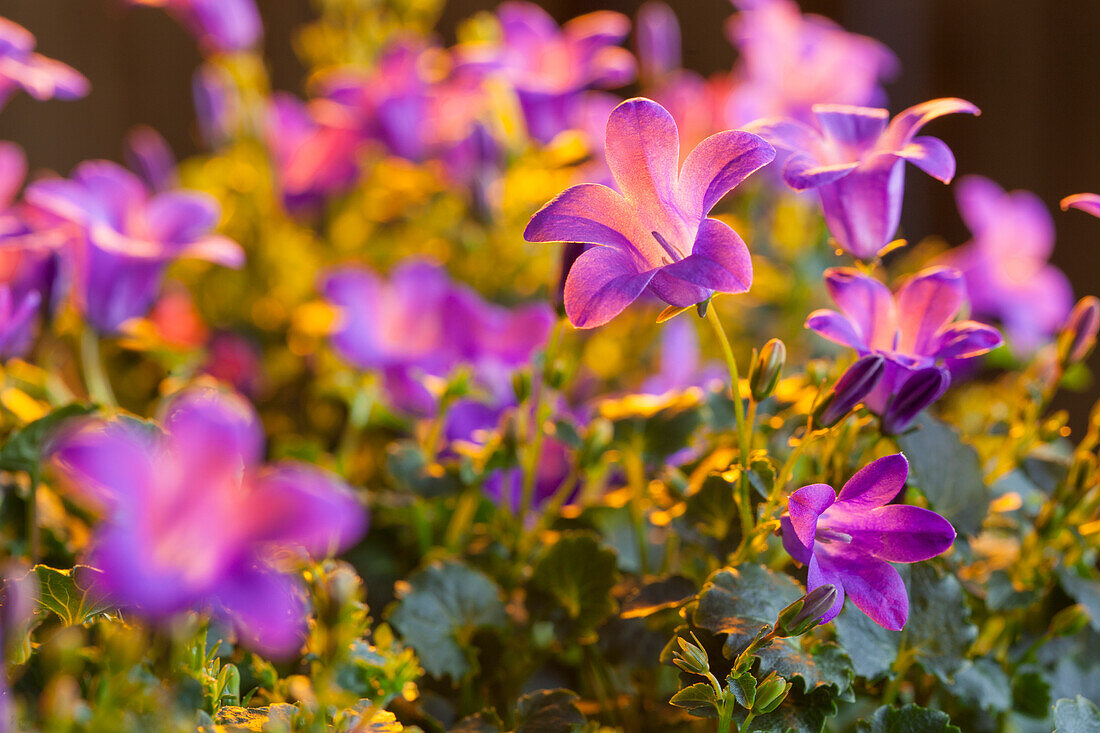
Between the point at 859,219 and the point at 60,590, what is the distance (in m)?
0.40

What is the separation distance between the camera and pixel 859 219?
0.45 metres

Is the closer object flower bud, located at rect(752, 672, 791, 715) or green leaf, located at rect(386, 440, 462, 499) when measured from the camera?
flower bud, located at rect(752, 672, 791, 715)

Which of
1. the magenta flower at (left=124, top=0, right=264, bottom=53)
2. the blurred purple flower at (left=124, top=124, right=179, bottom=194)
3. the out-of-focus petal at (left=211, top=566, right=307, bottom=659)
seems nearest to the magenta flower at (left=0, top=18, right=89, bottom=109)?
the blurred purple flower at (left=124, top=124, right=179, bottom=194)

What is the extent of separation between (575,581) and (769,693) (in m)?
0.14

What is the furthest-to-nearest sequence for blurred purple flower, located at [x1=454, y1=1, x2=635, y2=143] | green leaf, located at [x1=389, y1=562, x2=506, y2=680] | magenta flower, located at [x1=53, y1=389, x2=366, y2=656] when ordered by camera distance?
1. blurred purple flower, located at [x1=454, y1=1, x2=635, y2=143]
2. green leaf, located at [x1=389, y1=562, x2=506, y2=680]
3. magenta flower, located at [x1=53, y1=389, x2=366, y2=656]

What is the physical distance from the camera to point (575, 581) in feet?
1.59

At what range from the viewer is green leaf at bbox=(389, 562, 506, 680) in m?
0.48

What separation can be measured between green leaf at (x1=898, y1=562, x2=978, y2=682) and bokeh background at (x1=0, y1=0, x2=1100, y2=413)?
1221 millimetres

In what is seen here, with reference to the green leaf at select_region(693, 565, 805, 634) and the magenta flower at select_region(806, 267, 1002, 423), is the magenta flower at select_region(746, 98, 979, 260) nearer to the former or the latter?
the magenta flower at select_region(806, 267, 1002, 423)

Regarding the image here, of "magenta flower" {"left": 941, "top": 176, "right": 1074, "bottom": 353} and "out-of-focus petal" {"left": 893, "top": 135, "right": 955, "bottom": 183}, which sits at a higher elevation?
"out-of-focus petal" {"left": 893, "top": 135, "right": 955, "bottom": 183}

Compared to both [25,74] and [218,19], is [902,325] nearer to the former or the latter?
[25,74]

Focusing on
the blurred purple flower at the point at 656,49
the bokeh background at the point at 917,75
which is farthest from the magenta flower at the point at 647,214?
the bokeh background at the point at 917,75

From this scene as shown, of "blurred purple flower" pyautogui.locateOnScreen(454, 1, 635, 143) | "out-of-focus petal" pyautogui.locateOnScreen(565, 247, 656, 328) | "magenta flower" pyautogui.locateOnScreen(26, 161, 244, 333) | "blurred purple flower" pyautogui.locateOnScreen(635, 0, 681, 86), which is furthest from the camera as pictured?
"blurred purple flower" pyautogui.locateOnScreen(635, 0, 681, 86)

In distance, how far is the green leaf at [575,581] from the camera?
478 mm
